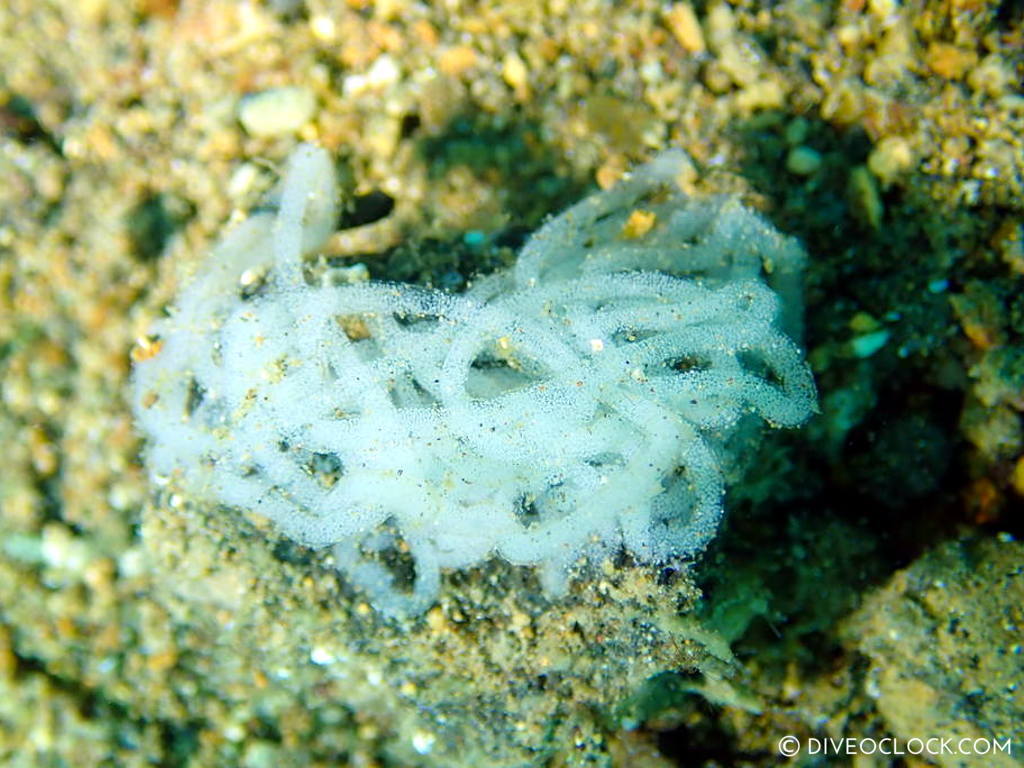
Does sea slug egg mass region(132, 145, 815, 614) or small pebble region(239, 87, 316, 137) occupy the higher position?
small pebble region(239, 87, 316, 137)

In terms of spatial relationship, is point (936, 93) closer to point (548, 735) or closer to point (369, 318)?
point (369, 318)

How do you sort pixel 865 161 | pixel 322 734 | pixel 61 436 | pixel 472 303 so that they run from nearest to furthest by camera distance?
pixel 472 303
pixel 865 161
pixel 322 734
pixel 61 436

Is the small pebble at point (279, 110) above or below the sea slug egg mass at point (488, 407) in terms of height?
above

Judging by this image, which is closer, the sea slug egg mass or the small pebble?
the sea slug egg mass

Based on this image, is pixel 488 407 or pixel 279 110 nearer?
pixel 488 407

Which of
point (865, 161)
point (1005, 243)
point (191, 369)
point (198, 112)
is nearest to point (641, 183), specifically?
point (865, 161)

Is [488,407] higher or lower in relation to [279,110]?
lower

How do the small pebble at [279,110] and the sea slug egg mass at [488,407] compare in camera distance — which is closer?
the sea slug egg mass at [488,407]

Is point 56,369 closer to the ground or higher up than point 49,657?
higher up
